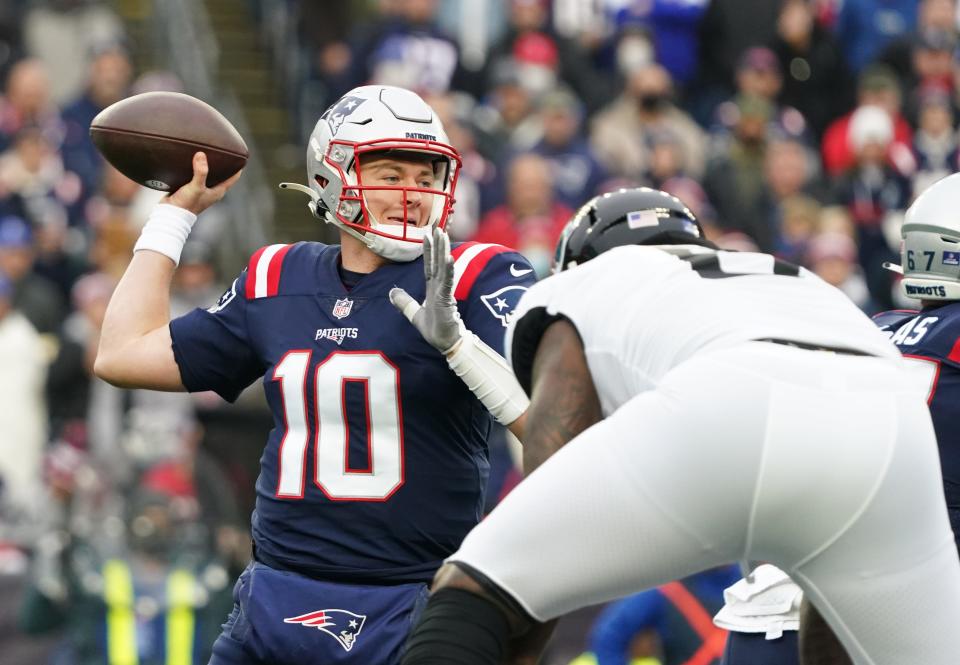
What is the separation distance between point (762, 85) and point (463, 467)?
7337 mm

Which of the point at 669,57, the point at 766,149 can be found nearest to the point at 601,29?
the point at 669,57

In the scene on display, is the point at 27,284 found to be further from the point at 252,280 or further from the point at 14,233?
the point at 252,280

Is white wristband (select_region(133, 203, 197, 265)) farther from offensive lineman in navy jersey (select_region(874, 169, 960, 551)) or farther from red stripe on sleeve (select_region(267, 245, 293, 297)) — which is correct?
offensive lineman in navy jersey (select_region(874, 169, 960, 551))

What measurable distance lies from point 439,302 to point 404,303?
0.46ft

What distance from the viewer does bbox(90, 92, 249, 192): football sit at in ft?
15.5

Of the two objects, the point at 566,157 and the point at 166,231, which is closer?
the point at 166,231

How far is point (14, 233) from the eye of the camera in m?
9.99

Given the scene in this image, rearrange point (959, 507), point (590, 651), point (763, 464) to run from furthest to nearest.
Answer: point (590, 651)
point (959, 507)
point (763, 464)

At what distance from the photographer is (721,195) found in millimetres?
10523

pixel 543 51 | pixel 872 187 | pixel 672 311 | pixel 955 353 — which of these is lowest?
pixel 872 187

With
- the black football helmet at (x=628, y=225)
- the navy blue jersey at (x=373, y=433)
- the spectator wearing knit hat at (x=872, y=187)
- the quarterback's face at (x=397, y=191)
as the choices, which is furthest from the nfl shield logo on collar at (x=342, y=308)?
the spectator wearing knit hat at (x=872, y=187)

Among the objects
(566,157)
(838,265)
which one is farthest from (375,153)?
(566,157)

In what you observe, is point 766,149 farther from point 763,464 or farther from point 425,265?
point 763,464

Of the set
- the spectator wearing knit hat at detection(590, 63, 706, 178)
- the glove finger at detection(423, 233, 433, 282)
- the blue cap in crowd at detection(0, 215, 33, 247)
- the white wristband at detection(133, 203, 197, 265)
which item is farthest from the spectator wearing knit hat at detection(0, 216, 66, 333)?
the glove finger at detection(423, 233, 433, 282)
